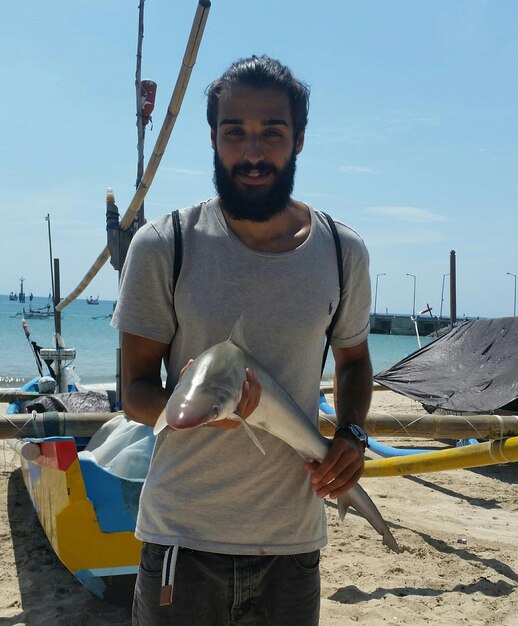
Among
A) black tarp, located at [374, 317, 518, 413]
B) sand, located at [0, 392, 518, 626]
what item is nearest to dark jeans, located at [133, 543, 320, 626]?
sand, located at [0, 392, 518, 626]

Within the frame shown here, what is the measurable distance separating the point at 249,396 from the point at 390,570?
421 centimetres

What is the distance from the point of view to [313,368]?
203 cm

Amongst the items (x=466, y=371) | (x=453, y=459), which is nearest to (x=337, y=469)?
(x=453, y=459)

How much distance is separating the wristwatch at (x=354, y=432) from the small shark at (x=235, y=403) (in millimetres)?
109

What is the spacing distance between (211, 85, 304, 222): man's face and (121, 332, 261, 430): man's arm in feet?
1.60

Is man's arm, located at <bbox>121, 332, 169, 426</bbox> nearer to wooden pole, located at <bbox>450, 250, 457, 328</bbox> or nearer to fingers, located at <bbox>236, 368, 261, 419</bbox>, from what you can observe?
fingers, located at <bbox>236, 368, 261, 419</bbox>

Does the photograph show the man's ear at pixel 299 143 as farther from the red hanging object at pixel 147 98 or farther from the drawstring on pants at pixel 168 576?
the red hanging object at pixel 147 98

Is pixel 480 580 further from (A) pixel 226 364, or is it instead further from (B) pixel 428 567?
(A) pixel 226 364

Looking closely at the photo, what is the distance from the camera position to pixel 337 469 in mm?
1919

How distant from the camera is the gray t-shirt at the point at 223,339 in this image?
187 cm

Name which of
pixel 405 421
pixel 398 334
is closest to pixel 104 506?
pixel 405 421

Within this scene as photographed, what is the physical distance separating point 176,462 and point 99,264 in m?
7.25

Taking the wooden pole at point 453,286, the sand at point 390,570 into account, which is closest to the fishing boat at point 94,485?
the sand at point 390,570

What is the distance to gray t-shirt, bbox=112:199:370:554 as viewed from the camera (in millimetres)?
1870
